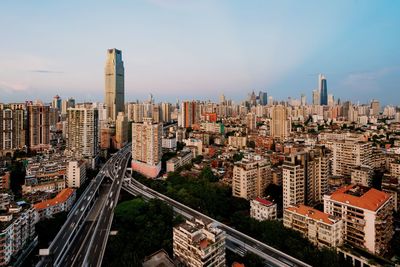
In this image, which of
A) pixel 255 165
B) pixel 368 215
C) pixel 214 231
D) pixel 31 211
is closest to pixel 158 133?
pixel 255 165

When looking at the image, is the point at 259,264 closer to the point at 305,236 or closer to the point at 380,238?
the point at 305,236

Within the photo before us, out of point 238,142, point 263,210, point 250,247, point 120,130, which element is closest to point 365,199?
point 263,210

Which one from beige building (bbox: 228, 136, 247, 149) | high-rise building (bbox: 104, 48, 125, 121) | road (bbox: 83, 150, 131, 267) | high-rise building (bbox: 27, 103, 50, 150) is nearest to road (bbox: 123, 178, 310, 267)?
road (bbox: 83, 150, 131, 267)

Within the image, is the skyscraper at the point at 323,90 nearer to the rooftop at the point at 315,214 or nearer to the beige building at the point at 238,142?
the beige building at the point at 238,142

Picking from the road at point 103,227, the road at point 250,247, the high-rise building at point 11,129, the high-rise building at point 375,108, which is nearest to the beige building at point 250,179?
the road at point 250,247

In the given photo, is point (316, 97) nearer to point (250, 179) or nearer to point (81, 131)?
point (81, 131)

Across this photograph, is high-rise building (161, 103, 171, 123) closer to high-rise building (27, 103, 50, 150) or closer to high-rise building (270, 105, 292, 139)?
high-rise building (270, 105, 292, 139)
